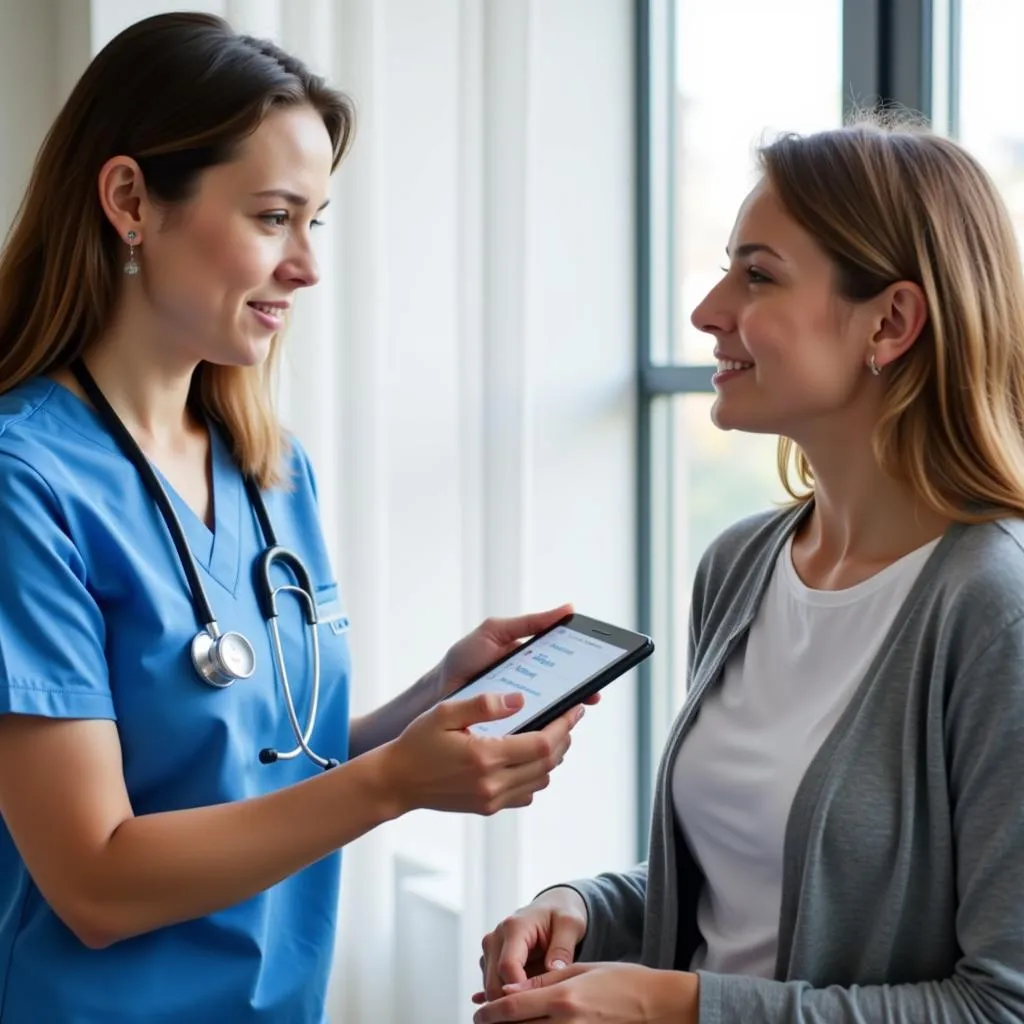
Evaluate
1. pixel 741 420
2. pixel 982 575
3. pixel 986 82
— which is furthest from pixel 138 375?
pixel 986 82

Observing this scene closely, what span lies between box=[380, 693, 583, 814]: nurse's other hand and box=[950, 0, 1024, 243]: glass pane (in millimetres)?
1146

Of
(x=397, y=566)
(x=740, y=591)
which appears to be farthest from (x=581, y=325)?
(x=740, y=591)

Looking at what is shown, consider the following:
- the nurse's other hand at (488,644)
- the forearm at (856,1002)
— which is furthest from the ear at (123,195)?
the forearm at (856,1002)

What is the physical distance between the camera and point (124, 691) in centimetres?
139

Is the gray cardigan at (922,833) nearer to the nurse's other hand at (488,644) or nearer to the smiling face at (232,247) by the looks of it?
the nurse's other hand at (488,644)

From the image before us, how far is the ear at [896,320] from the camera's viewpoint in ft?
4.48

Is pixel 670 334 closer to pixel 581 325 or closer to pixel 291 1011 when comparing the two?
pixel 581 325

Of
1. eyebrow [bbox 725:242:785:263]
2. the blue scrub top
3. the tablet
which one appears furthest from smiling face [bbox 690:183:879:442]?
the blue scrub top

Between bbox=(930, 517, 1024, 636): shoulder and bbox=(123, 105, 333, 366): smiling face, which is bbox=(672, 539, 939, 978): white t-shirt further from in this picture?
bbox=(123, 105, 333, 366): smiling face

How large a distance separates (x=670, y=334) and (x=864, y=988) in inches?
66.1

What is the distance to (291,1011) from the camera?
5.00ft

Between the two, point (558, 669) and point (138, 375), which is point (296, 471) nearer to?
point (138, 375)

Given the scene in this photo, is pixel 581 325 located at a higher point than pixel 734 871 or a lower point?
higher

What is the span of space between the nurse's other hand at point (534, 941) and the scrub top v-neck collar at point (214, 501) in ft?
1.52
